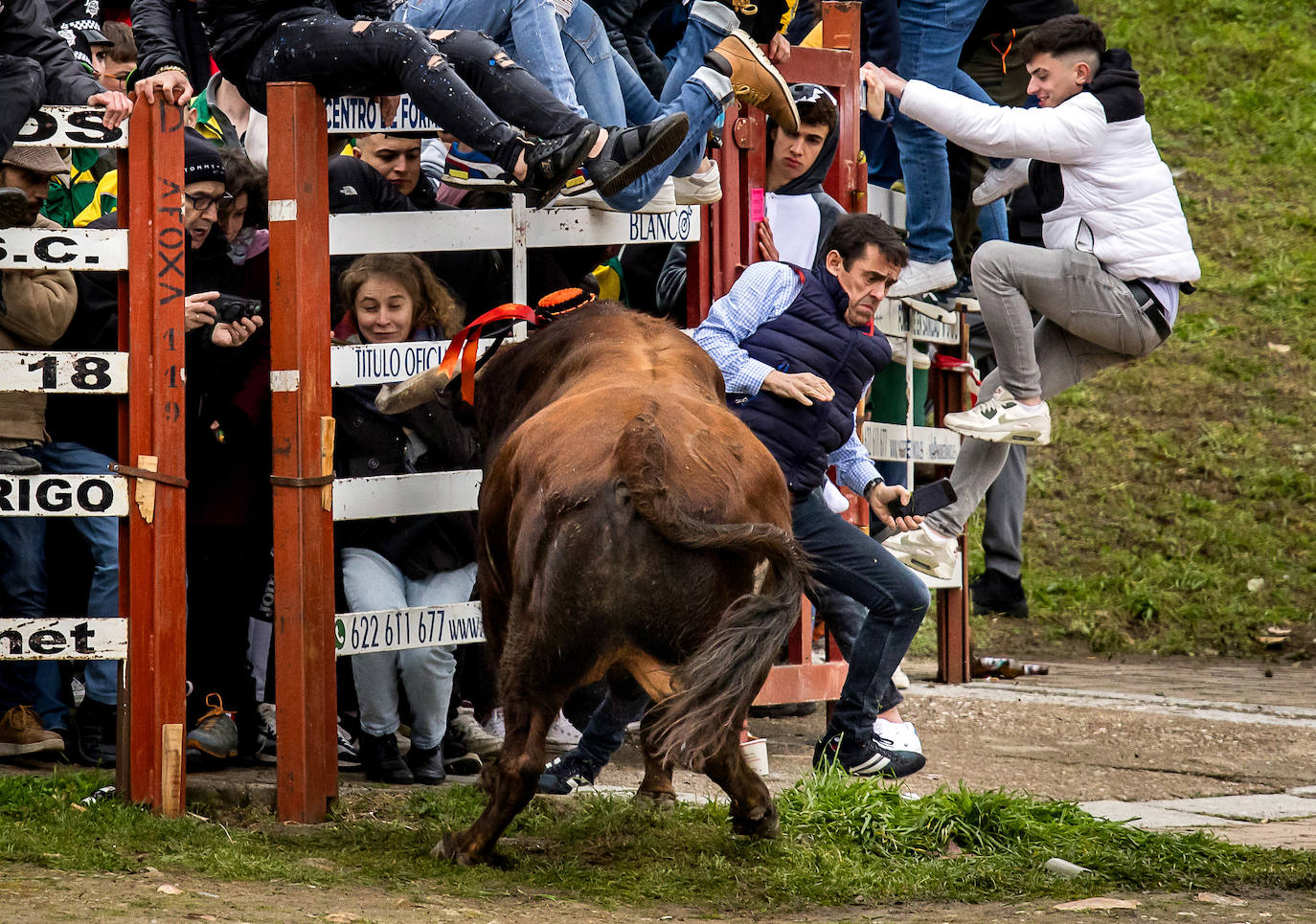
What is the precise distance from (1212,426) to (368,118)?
8.48m

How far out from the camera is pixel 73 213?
264 inches

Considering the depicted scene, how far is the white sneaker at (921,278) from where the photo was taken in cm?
803

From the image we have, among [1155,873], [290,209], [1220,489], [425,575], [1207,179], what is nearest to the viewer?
[1155,873]

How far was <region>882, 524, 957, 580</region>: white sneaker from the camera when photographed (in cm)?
737

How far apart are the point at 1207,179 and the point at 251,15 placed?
11.5m

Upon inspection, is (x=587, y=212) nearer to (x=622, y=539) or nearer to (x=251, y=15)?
(x=251, y=15)

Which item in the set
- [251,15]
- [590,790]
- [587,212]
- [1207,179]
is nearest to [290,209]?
[251,15]

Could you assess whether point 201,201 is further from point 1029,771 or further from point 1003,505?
point 1003,505

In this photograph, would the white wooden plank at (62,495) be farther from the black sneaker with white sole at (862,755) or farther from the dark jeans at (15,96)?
the black sneaker with white sole at (862,755)

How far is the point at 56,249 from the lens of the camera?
5.38 meters

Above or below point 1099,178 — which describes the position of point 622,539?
below

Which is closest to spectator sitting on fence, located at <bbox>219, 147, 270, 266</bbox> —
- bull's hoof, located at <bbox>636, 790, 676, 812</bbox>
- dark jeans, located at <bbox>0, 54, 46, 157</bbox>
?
dark jeans, located at <bbox>0, 54, 46, 157</bbox>

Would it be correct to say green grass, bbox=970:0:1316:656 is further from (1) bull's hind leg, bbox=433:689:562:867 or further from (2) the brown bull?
(1) bull's hind leg, bbox=433:689:562:867

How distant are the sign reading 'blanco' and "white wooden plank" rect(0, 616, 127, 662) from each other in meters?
1.82
